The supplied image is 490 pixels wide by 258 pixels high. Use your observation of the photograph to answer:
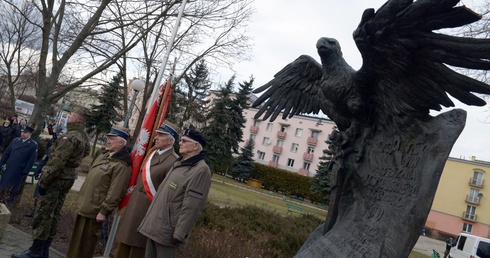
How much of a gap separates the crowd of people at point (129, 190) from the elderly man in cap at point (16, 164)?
3.08 metres

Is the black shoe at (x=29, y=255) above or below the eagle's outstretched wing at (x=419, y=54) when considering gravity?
below

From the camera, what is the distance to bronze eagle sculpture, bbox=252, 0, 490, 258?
286 centimetres

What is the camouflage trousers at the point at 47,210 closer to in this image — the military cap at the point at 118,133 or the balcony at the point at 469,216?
the military cap at the point at 118,133

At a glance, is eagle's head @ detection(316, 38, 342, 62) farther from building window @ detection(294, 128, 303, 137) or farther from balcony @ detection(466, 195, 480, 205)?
building window @ detection(294, 128, 303, 137)

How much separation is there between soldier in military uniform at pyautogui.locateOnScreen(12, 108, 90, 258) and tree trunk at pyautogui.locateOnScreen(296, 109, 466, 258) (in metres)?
3.35

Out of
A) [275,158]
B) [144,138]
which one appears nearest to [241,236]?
[144,138]

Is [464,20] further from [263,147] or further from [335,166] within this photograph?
[263,147]

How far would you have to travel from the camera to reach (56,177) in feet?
16.2

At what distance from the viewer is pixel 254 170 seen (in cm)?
4334

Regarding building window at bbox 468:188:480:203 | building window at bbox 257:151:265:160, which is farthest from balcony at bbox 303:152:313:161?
building window at bbox 468:188:480:203

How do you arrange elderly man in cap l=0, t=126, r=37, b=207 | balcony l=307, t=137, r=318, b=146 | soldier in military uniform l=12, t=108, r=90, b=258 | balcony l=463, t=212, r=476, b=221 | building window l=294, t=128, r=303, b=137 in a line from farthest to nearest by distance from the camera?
building window l=294, t=128, r=303, b=137 < balcony l=307, t=137, r=318, b=146 < balcony l=463, t=212, r=476, b=221 < elderly man in cap l=0, t=126, r=37, b=207 < soldier in military uniform l=12, t=108, r=90, b=258

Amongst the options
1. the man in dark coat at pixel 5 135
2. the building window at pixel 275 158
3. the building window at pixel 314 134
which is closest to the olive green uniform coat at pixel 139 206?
the man in dark coat at pixel 5 135

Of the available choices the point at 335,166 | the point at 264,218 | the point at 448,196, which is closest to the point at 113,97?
the point at 264,218

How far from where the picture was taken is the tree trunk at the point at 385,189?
2.98 meters
